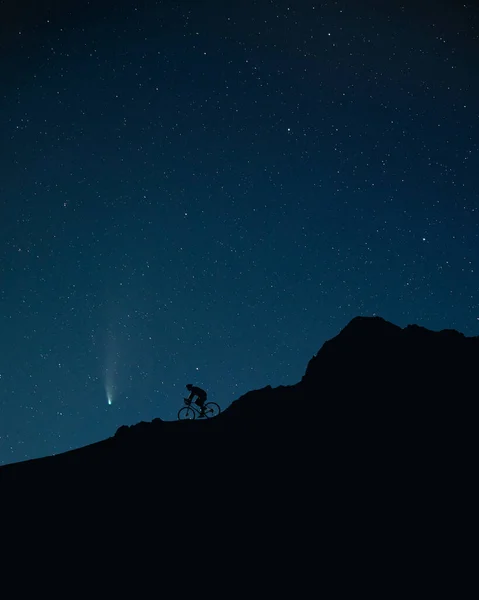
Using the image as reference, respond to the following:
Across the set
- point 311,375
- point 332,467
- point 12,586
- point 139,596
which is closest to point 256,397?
point 311,375

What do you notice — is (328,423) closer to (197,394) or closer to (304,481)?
(304,481)

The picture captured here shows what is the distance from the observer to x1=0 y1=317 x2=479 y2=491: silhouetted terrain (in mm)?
21016

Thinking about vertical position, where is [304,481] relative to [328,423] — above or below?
below

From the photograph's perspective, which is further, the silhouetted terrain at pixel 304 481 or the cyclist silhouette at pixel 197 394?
the cyclist silhouette at pixel 197 394

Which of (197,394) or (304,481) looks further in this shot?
(197,394)

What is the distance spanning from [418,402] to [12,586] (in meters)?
21.1

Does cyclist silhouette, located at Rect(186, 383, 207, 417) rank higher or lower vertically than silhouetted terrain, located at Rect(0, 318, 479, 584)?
higher

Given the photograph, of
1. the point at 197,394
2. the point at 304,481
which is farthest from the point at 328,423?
the point at 197,394

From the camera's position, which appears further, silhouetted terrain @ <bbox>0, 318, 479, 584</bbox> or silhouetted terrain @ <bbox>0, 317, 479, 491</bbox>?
silhouetted terrain @ <bbox>0, 317, 479, 491</bbox>

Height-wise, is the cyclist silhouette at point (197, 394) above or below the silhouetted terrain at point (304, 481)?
above

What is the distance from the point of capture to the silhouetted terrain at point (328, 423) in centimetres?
2102

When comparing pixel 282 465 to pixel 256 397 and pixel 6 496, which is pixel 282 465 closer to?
pixel 256 397

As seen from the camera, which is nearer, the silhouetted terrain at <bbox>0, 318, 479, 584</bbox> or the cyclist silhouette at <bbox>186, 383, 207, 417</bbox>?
the silhouetted terrain at <bbox>0, 318, 479, 584</bbox>

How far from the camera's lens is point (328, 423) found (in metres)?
22.2
